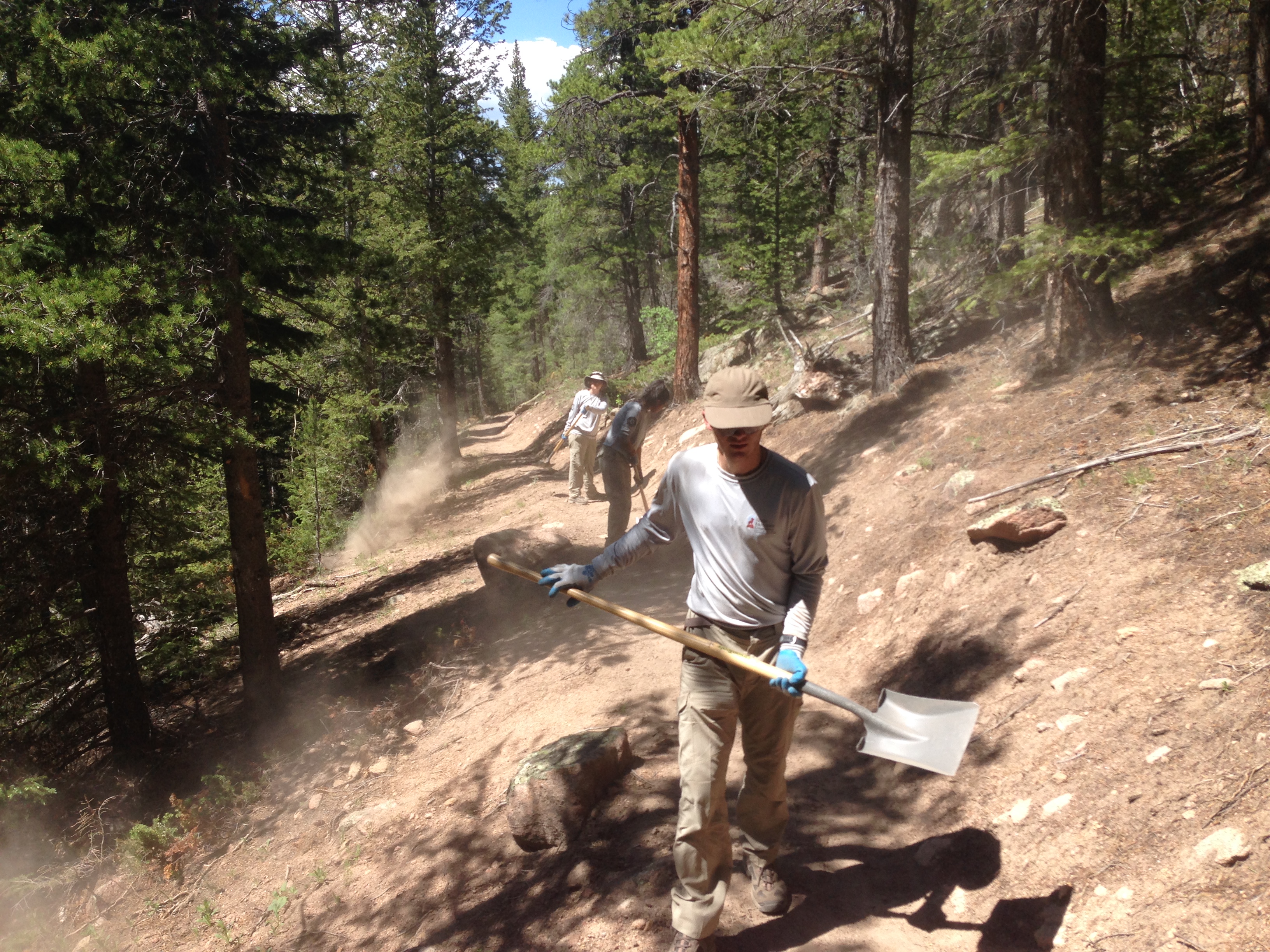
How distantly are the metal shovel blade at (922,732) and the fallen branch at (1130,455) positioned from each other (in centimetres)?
322

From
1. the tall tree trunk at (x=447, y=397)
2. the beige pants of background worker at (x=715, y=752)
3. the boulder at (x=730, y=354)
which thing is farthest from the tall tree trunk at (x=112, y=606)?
the tall tree trunk at (x=447, y=397)

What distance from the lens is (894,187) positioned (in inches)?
356

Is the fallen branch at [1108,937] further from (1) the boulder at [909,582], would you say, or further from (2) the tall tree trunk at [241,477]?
(2) the tall tree trunk at [241,477]

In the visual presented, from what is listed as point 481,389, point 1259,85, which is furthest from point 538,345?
point 1259,85

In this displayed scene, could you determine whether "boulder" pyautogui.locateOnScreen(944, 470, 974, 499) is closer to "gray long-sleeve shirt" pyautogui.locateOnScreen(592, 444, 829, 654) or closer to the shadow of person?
the shadow of person

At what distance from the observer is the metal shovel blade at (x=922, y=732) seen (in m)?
3.00

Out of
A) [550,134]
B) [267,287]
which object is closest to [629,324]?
[550,134]

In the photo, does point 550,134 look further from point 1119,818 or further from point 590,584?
point 1119,818

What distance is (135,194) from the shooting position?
7012mm

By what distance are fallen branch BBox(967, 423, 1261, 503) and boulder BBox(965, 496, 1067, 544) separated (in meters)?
0.28

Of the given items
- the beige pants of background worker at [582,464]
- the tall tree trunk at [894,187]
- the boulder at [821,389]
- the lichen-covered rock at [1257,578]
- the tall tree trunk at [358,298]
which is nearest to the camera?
the lichen-covered rock at [1257,578]

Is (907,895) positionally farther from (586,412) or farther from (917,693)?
(586,412)

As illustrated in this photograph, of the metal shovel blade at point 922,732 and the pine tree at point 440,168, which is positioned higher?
the pine tree at point 440,168

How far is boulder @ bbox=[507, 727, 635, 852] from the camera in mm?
4559
